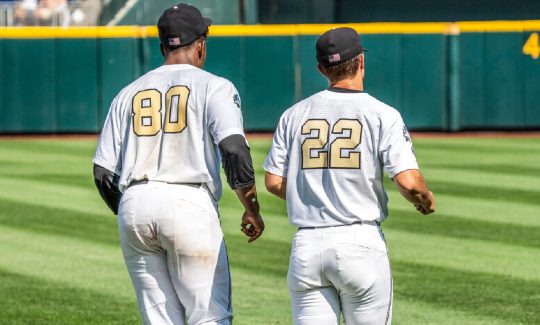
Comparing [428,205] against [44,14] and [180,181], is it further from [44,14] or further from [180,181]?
[44,14]

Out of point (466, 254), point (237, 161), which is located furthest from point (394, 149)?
point (466, 254)

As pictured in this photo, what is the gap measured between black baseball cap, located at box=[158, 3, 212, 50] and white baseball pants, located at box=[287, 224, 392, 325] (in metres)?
1.00

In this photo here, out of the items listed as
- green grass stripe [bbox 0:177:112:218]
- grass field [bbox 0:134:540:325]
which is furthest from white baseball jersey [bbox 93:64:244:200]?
green grass stripe [bbox 0:177:112:218]

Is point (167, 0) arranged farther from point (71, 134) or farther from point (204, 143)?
point (204, 143)

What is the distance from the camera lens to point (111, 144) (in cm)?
531

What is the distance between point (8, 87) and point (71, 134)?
149 cm

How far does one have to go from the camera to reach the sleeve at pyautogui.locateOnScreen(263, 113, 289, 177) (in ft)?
16.4

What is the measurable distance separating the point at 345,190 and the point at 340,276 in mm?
349

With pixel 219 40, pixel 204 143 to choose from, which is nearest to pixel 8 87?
pixel 219 40

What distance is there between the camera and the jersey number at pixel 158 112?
506 centimetres

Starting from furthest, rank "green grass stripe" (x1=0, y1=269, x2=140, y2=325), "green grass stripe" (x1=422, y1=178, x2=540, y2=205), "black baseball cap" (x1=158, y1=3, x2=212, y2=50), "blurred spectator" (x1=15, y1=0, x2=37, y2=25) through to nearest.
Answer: "blurred spectator" (x1=15, y1=0, x2=37, y2=25) < "green grass stripe" (x1=422, y1=178, x2=540, y2=205) < "green grass stripe" (x1=0, y1=269, x2=140, y2=325) < "black baseball cap" (x1=158, y1=3, x2=212, y2=50)

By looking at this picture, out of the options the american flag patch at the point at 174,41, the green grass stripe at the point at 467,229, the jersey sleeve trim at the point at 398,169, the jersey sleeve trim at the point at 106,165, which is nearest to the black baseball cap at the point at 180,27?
the american flag patch at the point at 174,41

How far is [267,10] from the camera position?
98.0 ft

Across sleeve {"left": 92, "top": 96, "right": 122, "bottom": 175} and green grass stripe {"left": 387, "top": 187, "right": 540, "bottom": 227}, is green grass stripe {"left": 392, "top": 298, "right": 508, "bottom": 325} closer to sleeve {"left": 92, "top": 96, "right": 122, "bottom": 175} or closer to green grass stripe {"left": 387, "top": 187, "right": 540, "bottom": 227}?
sleeve {"left": 92, "top": 96, "right": 122, "bottom": 175}
